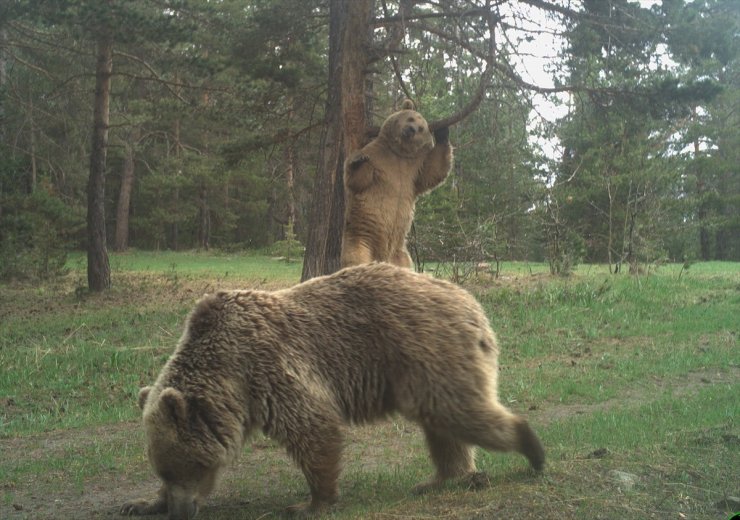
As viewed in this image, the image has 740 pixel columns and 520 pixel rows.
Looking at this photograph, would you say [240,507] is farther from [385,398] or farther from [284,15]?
[284,15]

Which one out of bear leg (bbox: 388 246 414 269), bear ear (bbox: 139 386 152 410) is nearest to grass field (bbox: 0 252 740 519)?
bear ear (bbox: 139 386 152 410)

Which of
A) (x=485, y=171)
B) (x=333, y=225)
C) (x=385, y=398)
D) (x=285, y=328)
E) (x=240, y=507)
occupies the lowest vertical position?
(x=240, y=507)

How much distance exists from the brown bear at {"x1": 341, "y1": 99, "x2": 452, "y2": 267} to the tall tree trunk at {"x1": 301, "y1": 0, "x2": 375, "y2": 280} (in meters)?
2.20

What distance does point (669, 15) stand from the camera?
40.9 ft

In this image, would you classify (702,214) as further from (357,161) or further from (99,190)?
(357,161)

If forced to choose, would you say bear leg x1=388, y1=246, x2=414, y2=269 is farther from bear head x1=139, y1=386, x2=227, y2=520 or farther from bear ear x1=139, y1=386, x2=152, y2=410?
bear head x1=139, y1=386, x2=227, y2=520

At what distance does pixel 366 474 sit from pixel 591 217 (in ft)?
114

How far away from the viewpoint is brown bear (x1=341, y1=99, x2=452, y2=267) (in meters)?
9.47

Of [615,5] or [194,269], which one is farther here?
[194,269]

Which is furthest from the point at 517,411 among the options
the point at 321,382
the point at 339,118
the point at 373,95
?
→ the point at 373,95

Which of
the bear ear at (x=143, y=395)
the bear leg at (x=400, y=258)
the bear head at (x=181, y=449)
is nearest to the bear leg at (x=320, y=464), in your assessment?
the bear head at (x=181, y=449)

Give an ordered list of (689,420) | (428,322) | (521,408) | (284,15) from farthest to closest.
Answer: (284,15), (521,408), (689,420), (428,322)

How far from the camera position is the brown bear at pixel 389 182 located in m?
9.47

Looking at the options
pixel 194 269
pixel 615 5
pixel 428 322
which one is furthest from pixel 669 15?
pixel 194 269
